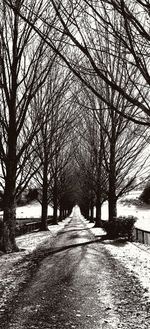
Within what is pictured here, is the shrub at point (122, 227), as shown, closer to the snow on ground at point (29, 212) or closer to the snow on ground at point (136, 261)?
the snow on ground at point (136, 261)

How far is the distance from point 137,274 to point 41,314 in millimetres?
3592

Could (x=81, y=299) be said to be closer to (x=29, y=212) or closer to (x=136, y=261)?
(x=136, y=261)

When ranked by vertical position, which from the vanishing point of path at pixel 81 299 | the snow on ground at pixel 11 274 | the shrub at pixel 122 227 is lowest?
the vanishing point of path at pixel 81 299

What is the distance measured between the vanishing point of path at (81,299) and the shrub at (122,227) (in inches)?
241

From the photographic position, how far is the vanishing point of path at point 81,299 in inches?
184

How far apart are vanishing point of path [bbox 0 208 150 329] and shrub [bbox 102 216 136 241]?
241 inches

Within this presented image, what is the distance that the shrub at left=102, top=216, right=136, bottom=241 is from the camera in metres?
15.3

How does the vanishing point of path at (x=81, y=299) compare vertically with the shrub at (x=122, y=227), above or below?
below

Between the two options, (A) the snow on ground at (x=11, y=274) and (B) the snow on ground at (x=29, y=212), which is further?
(B) the snow on ground at (x=29, y=212)

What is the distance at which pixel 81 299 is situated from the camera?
5.84 m

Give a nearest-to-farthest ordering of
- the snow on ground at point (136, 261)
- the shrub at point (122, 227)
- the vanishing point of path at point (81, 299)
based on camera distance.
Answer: the vanishing point of path at point (81, 299)
the snow on ground at point (136, 261)
the shrub at point (122, 227)

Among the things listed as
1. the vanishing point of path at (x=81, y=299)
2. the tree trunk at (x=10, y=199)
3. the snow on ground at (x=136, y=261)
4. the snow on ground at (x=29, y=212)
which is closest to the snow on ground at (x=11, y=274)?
the vanishing point of path at (x=81, y=299)

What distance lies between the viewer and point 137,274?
796 cm

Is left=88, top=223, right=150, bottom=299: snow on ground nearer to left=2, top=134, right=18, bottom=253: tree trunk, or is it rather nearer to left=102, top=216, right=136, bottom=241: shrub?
left=102, top=216, right=136, bottom=241: shrub
